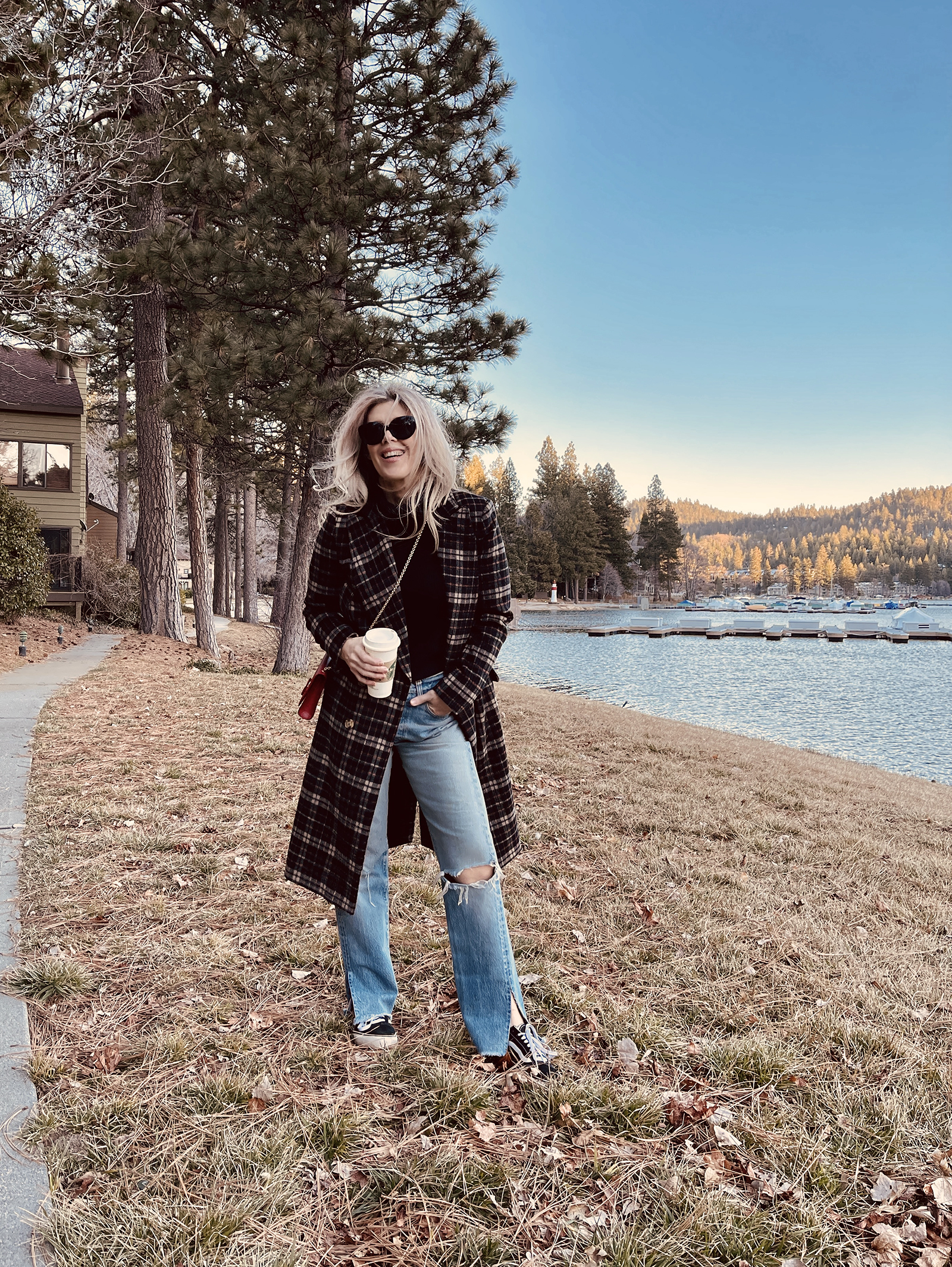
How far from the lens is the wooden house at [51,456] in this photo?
18.8 meters

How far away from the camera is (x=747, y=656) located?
36500 mm

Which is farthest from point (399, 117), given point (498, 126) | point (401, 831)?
point (401, 831)

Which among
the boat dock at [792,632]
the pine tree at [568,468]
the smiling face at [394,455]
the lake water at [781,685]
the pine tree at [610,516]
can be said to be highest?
the pine tree at [568,468]

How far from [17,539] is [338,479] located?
13.9 metres

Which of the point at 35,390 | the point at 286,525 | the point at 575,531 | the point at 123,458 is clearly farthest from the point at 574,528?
the point at 35,390

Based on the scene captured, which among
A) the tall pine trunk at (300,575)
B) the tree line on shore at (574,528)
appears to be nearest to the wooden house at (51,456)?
the tall pine trunk at (300,575)

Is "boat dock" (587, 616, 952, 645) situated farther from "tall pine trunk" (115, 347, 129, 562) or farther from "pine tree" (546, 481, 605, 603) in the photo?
"tall pine trunk" (115, 347, 129, 562)

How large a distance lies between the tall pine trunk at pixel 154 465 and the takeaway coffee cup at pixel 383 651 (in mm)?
11851

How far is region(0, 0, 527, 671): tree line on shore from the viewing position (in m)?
9.43

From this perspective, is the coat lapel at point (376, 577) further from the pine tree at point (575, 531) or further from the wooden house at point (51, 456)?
the pine tree at point (575, 531)

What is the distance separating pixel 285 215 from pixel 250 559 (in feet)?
54.9

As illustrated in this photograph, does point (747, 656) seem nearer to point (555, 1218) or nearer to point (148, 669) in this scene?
point (148, 669)

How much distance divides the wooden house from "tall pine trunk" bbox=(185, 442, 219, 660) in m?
3.24

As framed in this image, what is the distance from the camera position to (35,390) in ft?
64.0
